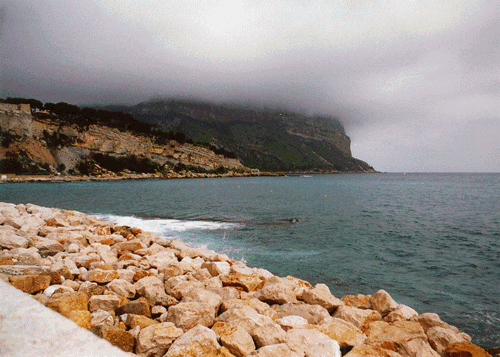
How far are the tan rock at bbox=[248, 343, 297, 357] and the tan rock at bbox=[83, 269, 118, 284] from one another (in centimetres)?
408

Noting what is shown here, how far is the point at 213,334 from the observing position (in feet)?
13.0

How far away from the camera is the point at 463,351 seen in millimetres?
4414

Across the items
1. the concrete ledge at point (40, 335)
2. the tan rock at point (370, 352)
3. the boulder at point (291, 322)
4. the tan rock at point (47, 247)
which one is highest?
the concrete ledge at point (40, 335)

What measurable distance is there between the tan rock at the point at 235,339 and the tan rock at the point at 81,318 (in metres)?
1.94

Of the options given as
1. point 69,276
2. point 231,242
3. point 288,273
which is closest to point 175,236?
point 231,242

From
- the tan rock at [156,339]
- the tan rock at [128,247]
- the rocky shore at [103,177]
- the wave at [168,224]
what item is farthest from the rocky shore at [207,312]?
the rocky shore at [103,177]

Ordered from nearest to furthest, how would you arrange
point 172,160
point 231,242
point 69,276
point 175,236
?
point 69,276 < point 231,242 < point 175,236 < point 172,160

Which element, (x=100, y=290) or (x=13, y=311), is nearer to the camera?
(x=13, y=311)

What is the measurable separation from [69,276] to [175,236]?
1127 cm

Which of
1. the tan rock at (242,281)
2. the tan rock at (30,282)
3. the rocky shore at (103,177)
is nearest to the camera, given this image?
the tan rock at (30,282)

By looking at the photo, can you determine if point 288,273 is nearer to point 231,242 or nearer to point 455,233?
point 231,242

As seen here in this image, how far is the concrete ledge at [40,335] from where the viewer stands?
2980 mm

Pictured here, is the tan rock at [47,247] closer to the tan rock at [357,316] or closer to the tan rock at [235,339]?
the tan rock at [235,339]

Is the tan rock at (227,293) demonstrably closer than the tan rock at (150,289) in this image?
No
